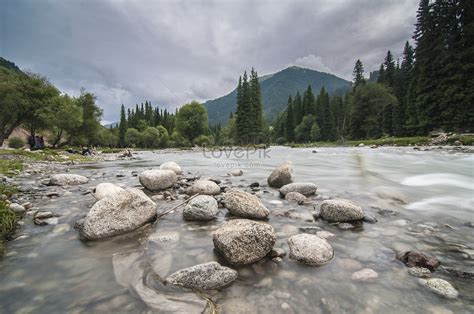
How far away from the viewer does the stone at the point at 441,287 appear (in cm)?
A: 180

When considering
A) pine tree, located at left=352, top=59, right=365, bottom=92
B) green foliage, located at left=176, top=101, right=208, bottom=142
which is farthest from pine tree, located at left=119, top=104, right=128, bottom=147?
pine tree, located at left=352, top=59, right=365, bottom=92

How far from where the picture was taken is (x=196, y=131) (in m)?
64.8

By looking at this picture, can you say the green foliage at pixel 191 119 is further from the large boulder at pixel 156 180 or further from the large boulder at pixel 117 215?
the large boulder at pixel 117 215

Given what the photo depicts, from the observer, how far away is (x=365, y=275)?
2084mm

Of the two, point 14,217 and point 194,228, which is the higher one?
point 14,217

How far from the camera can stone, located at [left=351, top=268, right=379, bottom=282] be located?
2040 millimetres

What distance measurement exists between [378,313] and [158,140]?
265ft

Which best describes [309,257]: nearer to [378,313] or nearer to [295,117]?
[378,313]

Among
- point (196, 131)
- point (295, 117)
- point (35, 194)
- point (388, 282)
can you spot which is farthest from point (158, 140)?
point (388, 282)

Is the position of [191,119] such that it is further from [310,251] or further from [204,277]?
[204,277]

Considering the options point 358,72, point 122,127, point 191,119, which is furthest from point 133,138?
point 358,72

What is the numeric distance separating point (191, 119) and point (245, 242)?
62.6 m

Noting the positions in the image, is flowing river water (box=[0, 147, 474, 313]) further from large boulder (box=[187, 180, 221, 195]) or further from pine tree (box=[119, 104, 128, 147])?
pine tree (box=[119, 104, 128, 147])

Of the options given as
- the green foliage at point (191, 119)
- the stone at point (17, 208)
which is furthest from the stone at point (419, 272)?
the green foliage at point (191, 119)
